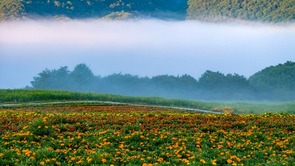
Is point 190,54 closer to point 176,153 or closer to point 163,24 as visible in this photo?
point 163,24

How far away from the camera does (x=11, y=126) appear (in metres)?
19.6

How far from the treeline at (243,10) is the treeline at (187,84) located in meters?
26.5

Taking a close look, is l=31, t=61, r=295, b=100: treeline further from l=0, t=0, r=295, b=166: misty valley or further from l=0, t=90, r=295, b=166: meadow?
l=0, t=90, r=295, b=166: meadow

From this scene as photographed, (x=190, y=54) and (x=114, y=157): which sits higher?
(x=190, y=54)

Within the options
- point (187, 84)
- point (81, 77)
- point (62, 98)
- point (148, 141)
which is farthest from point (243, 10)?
point (148, 141)

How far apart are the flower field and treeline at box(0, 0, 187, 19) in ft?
282

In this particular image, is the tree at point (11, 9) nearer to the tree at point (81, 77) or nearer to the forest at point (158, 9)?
the forest at point (158, 9)

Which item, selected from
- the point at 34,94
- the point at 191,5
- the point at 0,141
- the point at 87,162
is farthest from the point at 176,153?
the point at 191,5

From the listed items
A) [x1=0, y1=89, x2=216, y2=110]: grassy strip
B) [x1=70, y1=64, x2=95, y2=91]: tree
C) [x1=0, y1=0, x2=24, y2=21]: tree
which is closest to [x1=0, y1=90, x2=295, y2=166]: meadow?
[x1=0, y1=89, x2=216, y2=110]: grassy strip

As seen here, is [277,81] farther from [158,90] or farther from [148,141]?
[148,141]

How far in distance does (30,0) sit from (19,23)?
17.0 ft

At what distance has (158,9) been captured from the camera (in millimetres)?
121562

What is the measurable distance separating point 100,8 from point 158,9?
15302mm

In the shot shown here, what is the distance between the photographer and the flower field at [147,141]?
45.4 ft
